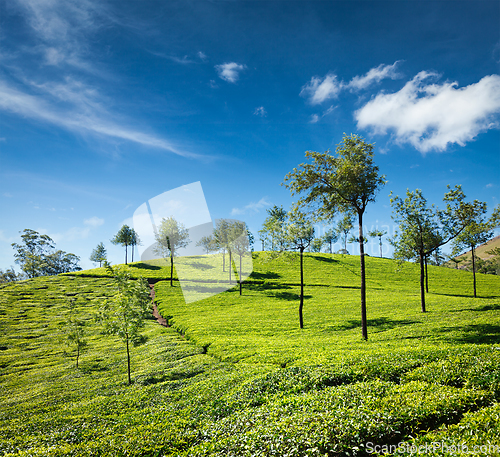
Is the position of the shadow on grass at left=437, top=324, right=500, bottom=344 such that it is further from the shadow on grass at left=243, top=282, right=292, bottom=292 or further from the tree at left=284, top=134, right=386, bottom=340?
the shadow on grass at left=243, top=282, right=292, bottom=292

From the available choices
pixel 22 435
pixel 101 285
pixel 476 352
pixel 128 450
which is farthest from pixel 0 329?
pixel 476 352

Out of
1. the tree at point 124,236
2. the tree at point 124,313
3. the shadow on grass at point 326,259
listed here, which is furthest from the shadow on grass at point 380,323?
the tree at point 124,236

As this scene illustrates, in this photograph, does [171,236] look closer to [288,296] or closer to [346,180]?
[288,296]

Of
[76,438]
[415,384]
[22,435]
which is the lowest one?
[22,435]

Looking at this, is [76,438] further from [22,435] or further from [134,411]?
[22,435]

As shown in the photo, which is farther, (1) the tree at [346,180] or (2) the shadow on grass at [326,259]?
(2) the shadow on grass at [326,259]

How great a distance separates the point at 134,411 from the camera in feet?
45.2

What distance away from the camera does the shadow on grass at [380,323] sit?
26800 millimetres

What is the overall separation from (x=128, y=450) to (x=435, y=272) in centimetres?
9080

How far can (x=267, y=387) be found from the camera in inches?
514

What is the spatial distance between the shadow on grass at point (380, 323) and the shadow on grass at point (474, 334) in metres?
5.00

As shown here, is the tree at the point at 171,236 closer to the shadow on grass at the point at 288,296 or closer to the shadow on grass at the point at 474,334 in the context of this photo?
Result: the shadow on grass at the point at 288,296

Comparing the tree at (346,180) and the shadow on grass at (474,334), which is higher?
the tree at (346,180)

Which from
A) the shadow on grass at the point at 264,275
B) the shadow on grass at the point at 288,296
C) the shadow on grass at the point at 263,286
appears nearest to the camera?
the shadow on grass at the point at 288,296
